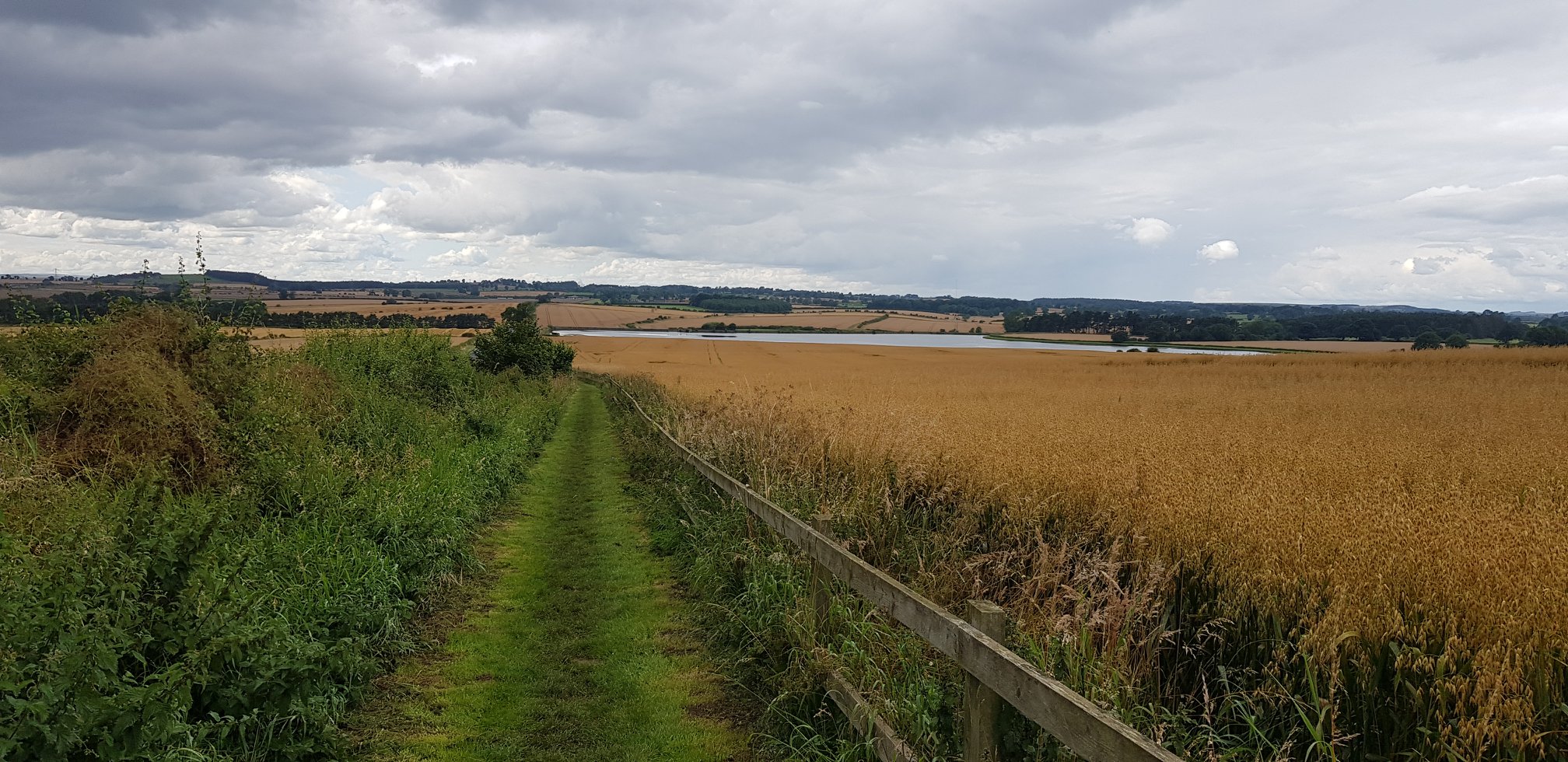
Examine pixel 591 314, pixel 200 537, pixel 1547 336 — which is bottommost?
pixel 200 537

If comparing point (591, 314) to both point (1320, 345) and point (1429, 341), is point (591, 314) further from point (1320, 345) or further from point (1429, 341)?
point (1429, 341)

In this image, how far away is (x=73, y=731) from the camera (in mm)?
3801

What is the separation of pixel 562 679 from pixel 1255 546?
504 centimetres

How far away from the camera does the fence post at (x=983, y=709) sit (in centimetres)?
382

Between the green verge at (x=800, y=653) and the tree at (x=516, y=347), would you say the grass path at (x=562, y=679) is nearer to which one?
the green verge at (x=800, y=653)

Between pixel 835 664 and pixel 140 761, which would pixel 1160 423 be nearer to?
pixel 835 664

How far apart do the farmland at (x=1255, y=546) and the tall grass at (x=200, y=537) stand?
4.14 m

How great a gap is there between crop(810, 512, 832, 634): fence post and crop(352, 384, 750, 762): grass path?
3.26ft

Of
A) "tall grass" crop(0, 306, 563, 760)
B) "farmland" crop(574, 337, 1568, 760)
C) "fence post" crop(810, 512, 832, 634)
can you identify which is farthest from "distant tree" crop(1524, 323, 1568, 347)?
"tall grass" crop(0, 306, 563, 760)

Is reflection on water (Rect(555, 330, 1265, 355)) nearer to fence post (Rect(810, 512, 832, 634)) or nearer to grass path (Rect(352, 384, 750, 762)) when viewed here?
grass path (Rect(352, 384, 750, 762))

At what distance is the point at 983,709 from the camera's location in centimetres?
384

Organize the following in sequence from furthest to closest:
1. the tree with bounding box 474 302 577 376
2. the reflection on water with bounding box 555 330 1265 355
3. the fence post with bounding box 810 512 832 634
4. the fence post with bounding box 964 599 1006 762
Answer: the reflection on water with bounding box 555 330 1265 355, the tree with bounding box 474 302 577 376, the fence post with bounding box 810 512 832 634, the fence post with bounding box 964 599 1006 762

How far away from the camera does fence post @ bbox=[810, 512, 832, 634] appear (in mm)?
6352

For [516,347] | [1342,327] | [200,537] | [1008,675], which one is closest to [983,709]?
[1008,675]
